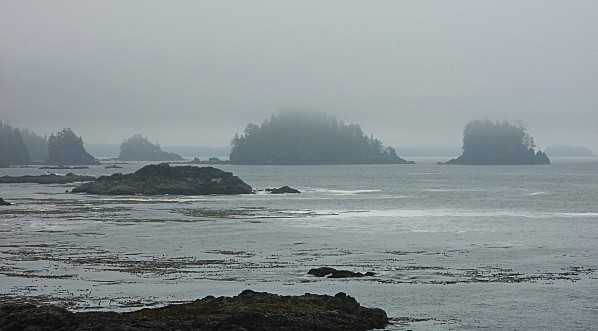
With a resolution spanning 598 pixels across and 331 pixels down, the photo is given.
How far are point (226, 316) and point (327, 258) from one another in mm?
23033

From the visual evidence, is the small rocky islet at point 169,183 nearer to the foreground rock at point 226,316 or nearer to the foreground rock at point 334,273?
the foreground rock at point 334,273

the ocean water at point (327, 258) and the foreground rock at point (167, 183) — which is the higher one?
the foreground rock at point (167, 183)

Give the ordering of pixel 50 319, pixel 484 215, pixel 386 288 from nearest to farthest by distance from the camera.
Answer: pixel 50 319 < pixel 386 288 < pixel 484 215

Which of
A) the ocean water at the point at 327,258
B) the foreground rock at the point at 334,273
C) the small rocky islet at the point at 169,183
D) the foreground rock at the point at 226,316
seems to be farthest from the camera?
the small rocky islet at the point at 169,183

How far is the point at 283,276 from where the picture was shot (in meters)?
42.0

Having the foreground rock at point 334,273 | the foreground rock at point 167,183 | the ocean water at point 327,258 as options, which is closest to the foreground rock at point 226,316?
the ocean water at point 327,258

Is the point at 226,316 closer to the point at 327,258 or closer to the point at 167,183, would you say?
the point at 327,258

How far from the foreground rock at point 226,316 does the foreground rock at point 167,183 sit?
104 metres

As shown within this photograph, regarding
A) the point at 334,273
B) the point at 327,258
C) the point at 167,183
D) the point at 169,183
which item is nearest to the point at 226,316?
the point at 334,273

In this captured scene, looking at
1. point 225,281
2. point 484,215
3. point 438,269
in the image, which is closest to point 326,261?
point 438,269

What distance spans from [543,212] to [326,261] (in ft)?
169

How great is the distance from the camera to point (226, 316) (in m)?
27.9

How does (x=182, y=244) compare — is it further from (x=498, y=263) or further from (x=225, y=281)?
(x=498, y=263)

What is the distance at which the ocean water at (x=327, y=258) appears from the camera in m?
34.2
